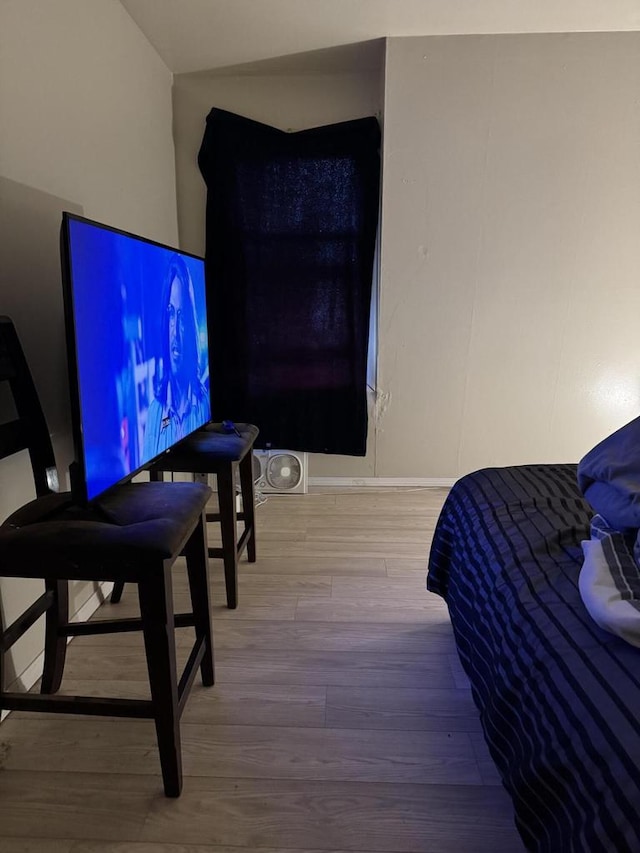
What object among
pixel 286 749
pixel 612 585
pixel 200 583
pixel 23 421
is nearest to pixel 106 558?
pixel 200 583

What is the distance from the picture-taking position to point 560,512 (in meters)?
1.47

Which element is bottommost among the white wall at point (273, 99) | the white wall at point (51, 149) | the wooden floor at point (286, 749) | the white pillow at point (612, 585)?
the wooden floor at point (286, 749)

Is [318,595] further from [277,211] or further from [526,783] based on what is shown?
[277,211]

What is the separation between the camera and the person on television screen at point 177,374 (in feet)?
5.77

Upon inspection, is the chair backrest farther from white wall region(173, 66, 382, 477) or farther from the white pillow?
white wall region(173, 66, 382, 477)

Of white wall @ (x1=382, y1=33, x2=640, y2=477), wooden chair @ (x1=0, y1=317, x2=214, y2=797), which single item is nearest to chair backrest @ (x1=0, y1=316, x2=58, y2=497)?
wooden chair @ (x1=0, y1=317, x2=214, y2=797)

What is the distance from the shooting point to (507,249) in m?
3.00

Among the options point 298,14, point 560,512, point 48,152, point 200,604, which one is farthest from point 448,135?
point 200,604

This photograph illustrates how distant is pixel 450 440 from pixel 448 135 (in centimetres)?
170

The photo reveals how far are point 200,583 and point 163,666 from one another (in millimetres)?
330

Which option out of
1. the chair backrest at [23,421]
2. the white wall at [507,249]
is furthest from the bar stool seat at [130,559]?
the white wall at [507,249]

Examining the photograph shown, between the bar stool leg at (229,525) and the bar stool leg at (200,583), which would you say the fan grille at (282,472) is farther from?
the bar stool leg at (200,583)

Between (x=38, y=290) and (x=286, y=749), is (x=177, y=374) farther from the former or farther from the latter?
(x=286, y=749)

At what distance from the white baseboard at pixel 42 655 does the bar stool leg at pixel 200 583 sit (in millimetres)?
533
